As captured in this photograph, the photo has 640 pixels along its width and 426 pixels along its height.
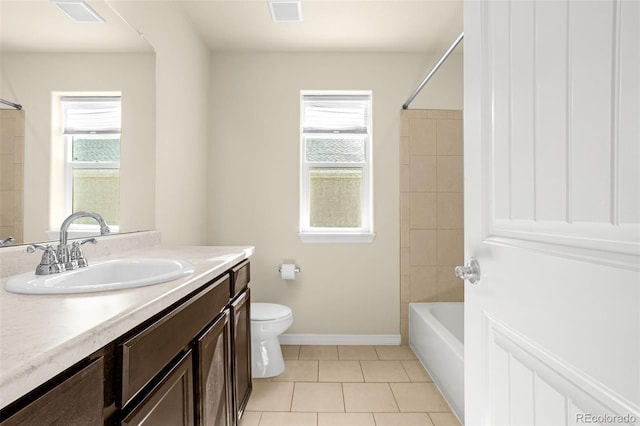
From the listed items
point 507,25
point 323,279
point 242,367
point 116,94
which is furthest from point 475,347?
point 323,279

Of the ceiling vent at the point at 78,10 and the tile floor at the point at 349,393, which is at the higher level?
the ceiling vent at the point at 78,10

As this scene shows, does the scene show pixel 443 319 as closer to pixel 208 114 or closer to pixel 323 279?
pixel 323 279

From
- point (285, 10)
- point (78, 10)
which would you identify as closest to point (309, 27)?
point (285, 10)

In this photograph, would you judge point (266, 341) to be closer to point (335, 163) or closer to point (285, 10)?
point (335, 163)

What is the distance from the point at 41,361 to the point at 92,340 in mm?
105

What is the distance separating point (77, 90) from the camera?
136cm

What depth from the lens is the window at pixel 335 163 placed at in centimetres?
291

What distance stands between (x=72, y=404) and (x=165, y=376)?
364 mm

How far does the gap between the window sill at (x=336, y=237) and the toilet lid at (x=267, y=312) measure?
657 mm

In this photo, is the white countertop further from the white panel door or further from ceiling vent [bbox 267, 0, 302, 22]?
ceiling vent [bbox 267, 0, 302, 22]

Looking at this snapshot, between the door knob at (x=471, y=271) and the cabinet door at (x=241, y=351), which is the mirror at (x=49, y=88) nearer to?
the cabinet door at (x=241, y=351)

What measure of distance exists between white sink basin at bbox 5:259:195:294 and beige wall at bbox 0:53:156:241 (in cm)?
25

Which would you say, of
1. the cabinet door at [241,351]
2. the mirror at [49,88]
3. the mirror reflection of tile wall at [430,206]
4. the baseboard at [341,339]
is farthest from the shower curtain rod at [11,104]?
the mirror reflection of tile wall at [430,206]

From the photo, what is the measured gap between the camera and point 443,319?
2770 millimetres
